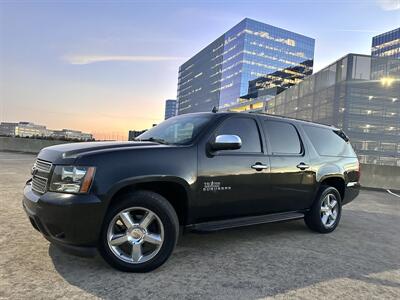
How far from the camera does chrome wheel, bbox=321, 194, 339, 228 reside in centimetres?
583

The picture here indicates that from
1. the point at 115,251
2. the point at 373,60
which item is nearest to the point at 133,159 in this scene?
the point at 115,251

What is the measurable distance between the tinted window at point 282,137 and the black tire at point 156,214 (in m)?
1.98

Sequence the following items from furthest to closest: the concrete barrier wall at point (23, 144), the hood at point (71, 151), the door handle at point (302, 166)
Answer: the concrete barrier wall at point (23, 144)
the door handle at point (302, 166)
the hood at point (71, 151)

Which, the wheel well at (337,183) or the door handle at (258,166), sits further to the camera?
the wheel well at (337,183)

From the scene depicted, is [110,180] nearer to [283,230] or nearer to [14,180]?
[283,230]

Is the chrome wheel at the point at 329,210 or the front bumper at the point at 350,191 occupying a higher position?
the front bumper at the point at 350,191

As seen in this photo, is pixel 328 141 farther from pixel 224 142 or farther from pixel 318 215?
pixel 224 142

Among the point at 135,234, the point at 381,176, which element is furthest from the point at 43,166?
the point at 381,176

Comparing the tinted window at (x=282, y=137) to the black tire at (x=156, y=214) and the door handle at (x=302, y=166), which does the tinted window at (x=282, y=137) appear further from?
the black tire at (x=156, y=214)

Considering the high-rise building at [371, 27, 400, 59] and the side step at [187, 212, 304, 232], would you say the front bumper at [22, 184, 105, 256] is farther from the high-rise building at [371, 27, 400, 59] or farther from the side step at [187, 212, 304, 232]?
the high-rise building at [371, 27, 400, 59]

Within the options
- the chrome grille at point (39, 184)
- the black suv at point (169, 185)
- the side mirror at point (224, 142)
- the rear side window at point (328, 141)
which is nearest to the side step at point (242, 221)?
the black suv at point (169, 185)

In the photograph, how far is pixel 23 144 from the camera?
20.8 m

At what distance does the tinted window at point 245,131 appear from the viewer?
14.8 feet

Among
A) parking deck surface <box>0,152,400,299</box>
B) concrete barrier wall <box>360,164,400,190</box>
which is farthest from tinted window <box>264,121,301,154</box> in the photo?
concrete barrier wall <box>360,164,400,190</box>
